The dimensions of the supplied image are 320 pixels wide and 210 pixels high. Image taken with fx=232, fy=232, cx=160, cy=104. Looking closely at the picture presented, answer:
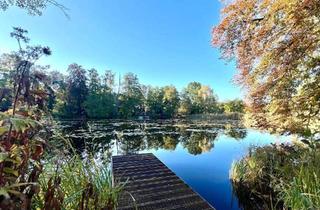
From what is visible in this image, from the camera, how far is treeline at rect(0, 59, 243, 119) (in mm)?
33219

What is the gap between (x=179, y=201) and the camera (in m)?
3.42

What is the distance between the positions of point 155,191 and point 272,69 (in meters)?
3.67

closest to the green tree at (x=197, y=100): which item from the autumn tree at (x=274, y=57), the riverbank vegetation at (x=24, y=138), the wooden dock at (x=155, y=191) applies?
the autumn tree at (x=274, y=57)

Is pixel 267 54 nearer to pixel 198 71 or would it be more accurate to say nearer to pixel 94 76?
pixel 94 76

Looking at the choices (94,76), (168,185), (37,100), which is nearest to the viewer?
(37,100)

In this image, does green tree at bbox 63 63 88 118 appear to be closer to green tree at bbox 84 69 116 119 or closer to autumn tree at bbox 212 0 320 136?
green tree at bbox 84 69 116 119

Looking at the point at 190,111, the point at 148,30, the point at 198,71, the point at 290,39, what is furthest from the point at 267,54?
the point at 198,71

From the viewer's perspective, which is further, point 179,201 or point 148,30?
point 148,30

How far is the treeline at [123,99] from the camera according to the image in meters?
33.2

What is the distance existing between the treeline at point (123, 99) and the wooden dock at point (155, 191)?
1054 inches

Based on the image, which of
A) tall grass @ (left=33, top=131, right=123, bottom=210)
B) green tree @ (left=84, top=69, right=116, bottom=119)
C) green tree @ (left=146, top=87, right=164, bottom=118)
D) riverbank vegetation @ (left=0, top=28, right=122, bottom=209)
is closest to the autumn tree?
tall grass @ (left=33, top=131, right=123, bottom=210)

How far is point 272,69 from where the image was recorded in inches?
204

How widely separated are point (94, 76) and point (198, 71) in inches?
923

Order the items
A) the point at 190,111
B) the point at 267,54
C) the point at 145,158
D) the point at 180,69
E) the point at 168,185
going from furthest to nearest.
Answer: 1. the point at 180,69
2. the point at 190,111
3. the point at 145,158
4. the point at 267,54
5. the point at 168,185
